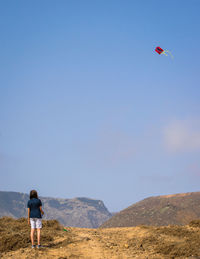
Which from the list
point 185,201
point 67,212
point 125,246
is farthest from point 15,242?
point 67,212

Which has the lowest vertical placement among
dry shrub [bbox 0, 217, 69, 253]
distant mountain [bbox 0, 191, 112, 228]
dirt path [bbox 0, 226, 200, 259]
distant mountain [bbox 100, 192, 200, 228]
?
dirt path [bbox 0, 226, 200, 259]

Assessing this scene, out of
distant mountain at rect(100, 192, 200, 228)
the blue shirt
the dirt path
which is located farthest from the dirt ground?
distant mountain at rect(100, 192, 200, 228)

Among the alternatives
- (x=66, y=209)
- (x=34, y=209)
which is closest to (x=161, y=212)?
(x=34, y=209)

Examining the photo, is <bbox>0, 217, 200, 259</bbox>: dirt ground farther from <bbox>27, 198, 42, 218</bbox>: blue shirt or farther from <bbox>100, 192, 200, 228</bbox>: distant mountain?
<bbox>100, 192, 200, 228</bbox>: distant mountain

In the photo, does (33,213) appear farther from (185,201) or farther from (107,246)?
(185,201)

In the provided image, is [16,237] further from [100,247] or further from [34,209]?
[100,247]

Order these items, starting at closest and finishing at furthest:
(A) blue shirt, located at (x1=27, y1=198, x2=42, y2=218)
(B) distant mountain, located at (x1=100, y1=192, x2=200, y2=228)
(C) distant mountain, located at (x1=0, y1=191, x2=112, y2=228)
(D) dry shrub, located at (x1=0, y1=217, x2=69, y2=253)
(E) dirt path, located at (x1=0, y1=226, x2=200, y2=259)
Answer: (E) dirt path, located at (x1=0, y1=226, x2=200, y2=259) < (A) blue shirt, located at (x1=27, y1=198, x2=42, y2=218) < (D) dry shrub, located at (x1=0, y1=217, x2=69, y2=253) < (B) distant mountain, located at (x1=100, y1=192, x2=200, y2=228) < (C) distant mountain, located at (x1=0, y1=191, x2=112, y2=228)

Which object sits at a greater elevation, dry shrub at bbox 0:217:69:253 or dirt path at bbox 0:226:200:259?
dry shrub at bbox 0:217:69:253
